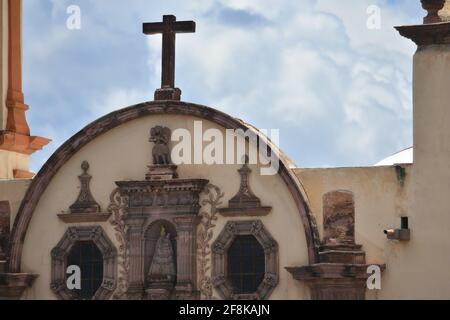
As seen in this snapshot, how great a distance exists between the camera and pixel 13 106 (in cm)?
3688

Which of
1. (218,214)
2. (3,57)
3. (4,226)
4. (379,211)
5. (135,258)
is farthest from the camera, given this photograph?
(3,57)

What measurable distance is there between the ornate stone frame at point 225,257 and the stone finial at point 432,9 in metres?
4.52

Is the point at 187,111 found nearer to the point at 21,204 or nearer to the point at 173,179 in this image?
the point at 173,179

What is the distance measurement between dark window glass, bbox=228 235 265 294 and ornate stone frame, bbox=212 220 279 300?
0.11 meters

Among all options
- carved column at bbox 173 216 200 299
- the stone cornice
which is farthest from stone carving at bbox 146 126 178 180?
the stone cornice

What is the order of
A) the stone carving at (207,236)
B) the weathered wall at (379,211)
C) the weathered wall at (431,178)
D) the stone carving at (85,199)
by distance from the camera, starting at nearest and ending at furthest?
1. the weathered wall at (431,178)
2. the weathered wall at (379,211)
3. the stone carving at (207,236)
4. the stone carving at (85,199)

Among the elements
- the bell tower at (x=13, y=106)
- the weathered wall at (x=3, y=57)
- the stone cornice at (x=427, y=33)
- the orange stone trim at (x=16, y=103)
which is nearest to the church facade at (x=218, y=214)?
the stone cornice at (x=427, y=33)

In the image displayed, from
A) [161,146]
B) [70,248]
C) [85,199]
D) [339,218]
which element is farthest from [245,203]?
[70,248]

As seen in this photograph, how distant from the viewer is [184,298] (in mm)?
32906

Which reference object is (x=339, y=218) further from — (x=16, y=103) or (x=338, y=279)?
(x=16, y=103)

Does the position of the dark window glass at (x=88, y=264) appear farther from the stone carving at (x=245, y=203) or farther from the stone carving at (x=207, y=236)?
the stone carving at (x=245, y=203)

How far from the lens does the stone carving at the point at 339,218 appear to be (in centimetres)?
3225

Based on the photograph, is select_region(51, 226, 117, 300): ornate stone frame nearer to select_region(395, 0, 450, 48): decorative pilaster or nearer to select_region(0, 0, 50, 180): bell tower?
select_region(0, 0, 50, 180): bell tower

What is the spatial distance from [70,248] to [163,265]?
194 centimetres
